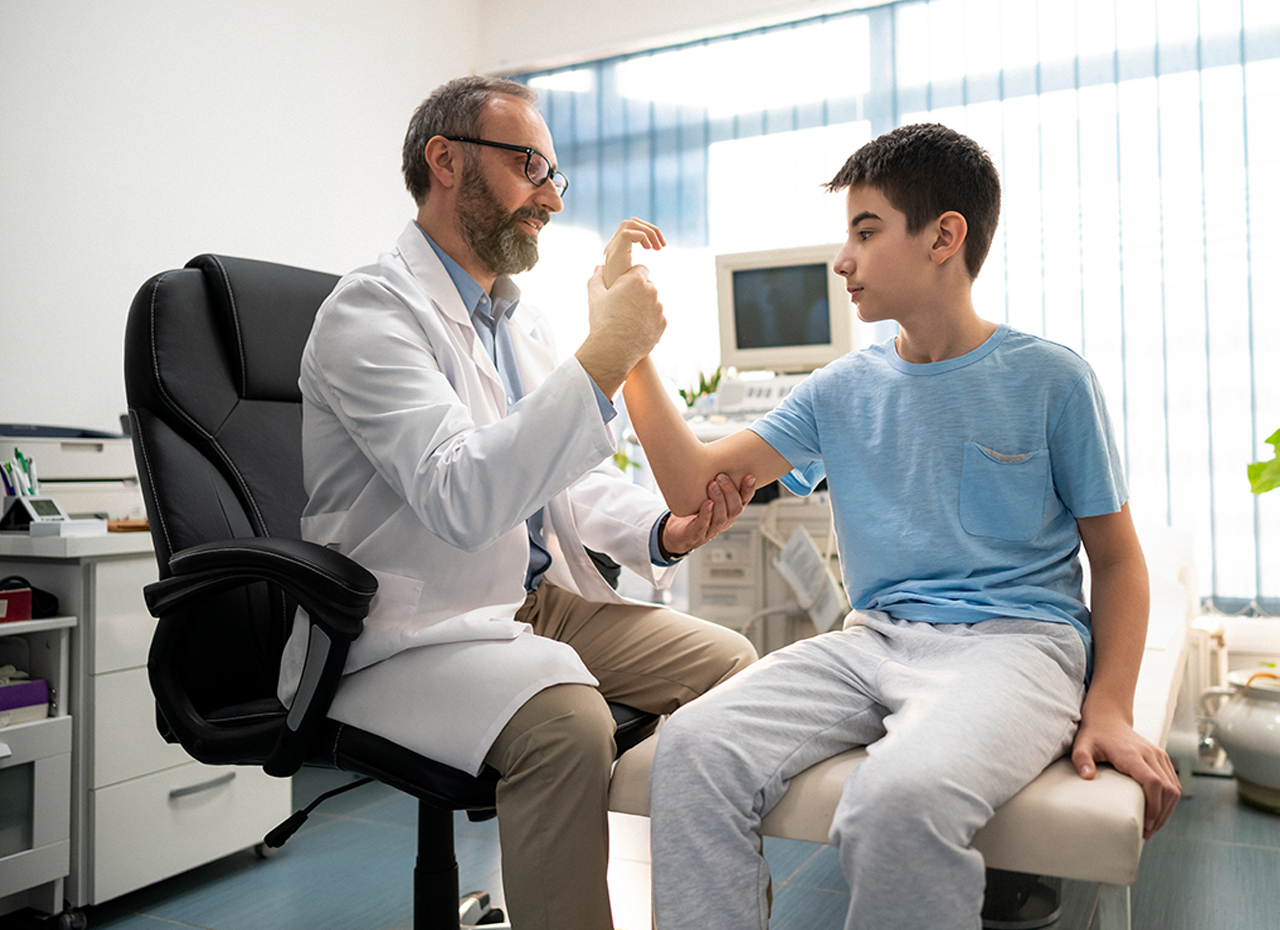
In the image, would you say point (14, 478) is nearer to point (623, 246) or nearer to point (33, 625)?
point (33, 625)

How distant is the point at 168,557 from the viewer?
4.16ft

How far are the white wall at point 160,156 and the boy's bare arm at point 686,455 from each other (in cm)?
177

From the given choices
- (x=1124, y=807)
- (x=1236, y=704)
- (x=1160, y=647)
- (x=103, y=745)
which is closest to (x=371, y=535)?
(x=1124, y=807)

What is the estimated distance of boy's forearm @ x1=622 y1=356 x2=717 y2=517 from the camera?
1350 millimetres

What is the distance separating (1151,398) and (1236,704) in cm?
106

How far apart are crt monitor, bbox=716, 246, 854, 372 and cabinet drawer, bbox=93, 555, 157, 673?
5.54 ft

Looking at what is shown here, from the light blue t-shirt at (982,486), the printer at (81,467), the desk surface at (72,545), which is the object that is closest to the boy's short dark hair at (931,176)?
the light blue t-shirt at (982,486)

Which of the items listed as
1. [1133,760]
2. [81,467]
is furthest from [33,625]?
[1133,760]

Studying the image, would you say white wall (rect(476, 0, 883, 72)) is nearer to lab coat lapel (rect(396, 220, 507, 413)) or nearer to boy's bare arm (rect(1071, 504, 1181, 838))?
lab coat lapel (rect(396, 220, 507, 413))

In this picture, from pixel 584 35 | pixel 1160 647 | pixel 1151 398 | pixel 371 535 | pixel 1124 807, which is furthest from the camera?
pixel 584 35

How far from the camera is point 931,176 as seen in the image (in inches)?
49.0

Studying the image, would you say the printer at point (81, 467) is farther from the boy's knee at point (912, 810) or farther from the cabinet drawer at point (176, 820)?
the boy's knee at point (912, 810)

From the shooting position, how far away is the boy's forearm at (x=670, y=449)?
4.43ft

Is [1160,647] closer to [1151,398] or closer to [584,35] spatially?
[1151,398]
